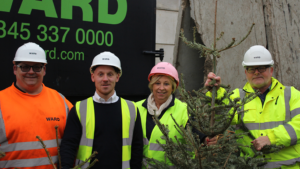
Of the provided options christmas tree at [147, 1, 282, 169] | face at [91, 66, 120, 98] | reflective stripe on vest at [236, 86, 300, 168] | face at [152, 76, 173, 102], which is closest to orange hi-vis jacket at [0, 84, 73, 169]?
face at [91, 66, 120, 98]

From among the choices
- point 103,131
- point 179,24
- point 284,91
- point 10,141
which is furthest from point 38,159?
point 179,24

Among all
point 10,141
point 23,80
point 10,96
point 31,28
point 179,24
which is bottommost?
point 10,141

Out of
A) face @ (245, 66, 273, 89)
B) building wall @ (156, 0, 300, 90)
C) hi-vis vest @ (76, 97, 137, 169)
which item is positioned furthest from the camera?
building wall @ (156, 0, 300, 90)

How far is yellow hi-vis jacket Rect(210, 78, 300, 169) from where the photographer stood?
247 centimetres

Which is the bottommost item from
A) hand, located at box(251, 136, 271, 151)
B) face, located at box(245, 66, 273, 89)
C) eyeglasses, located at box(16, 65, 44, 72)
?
hand, located at box(251, 136, 271, 151)

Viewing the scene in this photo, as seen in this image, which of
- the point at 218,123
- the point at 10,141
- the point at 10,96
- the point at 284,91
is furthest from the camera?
the point at 284,91

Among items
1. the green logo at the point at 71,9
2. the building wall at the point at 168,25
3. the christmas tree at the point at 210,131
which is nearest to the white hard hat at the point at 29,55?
the green logo at the point at 71,9

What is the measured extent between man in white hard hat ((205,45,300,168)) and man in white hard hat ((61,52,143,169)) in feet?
3.22

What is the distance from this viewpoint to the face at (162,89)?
276 centimetres

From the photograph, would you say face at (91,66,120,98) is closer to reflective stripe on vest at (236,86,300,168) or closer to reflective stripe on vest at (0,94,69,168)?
reflective stripe on vest at (0,94,69,168)

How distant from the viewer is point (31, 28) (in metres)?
2.86

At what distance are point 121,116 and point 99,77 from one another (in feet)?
1.45

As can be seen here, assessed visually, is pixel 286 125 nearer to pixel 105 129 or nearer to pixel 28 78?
pixel 105 129

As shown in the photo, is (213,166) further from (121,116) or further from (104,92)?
(104,92)
